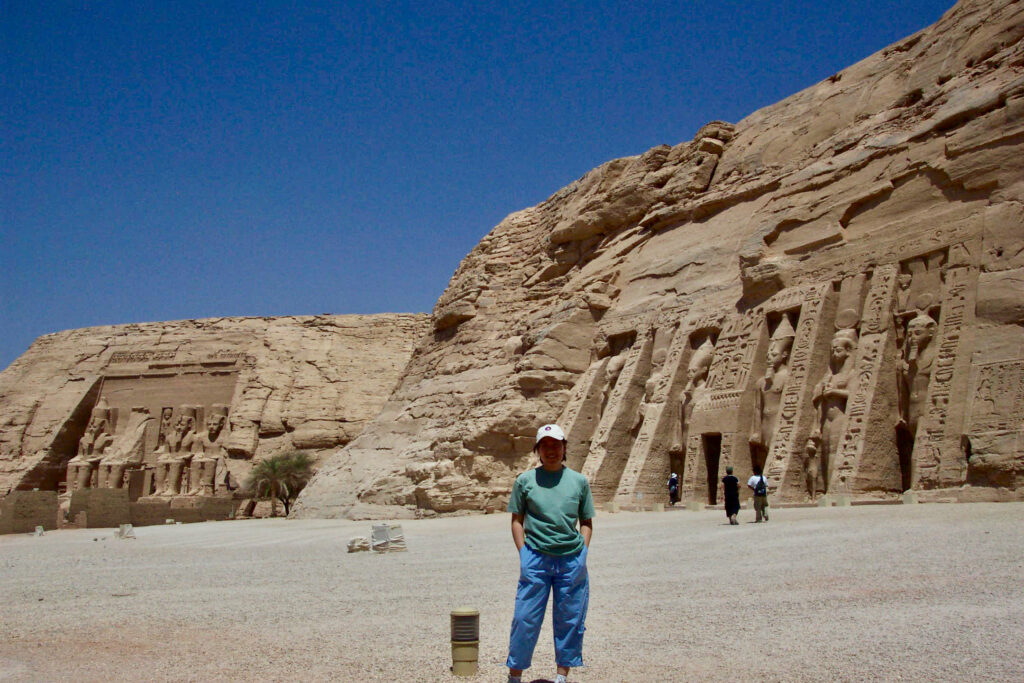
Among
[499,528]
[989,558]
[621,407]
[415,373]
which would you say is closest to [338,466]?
[415,373]

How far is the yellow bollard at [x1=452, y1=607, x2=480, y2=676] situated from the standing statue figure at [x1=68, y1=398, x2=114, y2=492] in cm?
3435

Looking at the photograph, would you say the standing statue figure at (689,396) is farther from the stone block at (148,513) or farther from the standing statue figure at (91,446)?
the standing statue figure at (91,446)

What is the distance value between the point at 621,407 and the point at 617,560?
9868 mm

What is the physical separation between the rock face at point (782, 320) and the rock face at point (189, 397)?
34.5 feet

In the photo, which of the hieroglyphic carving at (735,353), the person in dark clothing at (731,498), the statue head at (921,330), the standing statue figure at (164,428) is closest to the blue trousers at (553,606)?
the person in dark clothing at (731,498)

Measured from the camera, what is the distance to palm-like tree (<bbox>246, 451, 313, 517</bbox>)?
30859 mm

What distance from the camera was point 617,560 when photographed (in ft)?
29.7

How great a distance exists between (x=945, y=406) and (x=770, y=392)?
130 inches

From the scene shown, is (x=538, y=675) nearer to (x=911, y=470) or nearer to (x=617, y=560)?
(x=617, y=560)

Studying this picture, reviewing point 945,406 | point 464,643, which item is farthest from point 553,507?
point 945,406

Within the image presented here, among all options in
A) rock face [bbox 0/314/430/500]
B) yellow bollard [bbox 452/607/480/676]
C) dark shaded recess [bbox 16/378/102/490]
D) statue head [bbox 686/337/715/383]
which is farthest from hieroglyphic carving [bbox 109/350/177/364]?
yellow bollard [bbox 452/607/480/676]

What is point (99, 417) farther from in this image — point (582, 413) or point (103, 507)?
point (582, 413)

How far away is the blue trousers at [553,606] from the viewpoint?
169 inches

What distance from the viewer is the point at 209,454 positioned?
3544 cm
